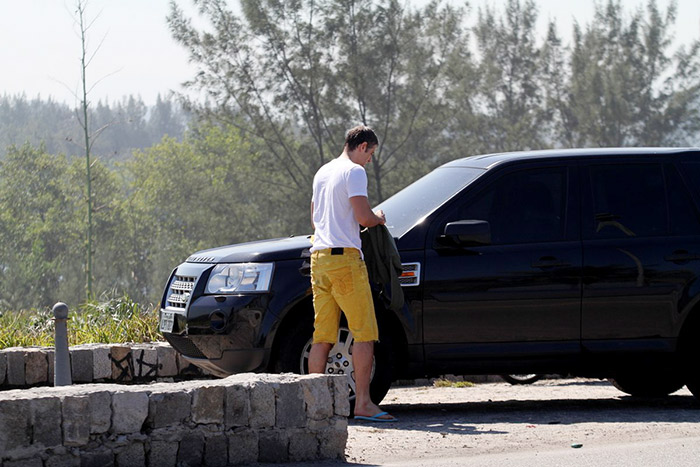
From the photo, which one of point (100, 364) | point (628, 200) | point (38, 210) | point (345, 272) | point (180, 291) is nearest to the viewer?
point (345, 272)

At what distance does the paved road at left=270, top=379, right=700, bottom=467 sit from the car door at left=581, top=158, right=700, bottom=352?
587 mm

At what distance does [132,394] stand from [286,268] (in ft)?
8.06

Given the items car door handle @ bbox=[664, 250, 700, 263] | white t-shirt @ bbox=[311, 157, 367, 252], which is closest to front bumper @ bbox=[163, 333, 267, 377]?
white t-shirt @ bbox=[311, 157, 367, 252]

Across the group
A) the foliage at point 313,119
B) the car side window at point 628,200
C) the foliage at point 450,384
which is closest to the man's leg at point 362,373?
the car side window at point 628,200

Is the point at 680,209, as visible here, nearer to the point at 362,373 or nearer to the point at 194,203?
the point at 362,373

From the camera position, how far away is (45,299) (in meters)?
73.2

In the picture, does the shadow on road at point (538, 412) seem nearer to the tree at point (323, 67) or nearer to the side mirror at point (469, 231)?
the side mirror at point (469, 231)

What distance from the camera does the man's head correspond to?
770 cm

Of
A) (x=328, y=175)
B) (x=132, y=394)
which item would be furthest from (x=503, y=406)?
(x=132, y=394)

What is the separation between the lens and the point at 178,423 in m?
5.89

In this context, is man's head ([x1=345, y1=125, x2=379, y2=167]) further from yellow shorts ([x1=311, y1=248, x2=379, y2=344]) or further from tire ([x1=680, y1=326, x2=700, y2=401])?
tire ([x1=680, y1=326, x2=700, y2=401])

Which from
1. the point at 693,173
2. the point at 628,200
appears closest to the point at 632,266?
the point at 628,200

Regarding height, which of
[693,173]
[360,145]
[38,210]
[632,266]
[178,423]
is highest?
[38,210]

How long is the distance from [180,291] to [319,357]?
54.8 inches
